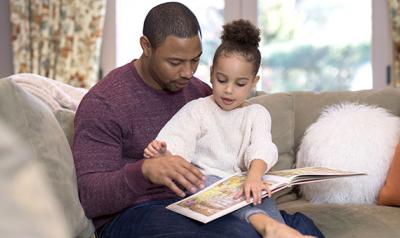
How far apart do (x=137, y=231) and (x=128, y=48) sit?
106 inches

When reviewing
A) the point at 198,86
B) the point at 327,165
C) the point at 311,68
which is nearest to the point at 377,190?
the point at 327,165

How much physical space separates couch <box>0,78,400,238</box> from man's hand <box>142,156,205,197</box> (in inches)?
9.0

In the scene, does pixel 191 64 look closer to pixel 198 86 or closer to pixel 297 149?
pixel 198 86

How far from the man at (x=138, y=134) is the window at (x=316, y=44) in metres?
2.21

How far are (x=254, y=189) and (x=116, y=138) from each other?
0.41m

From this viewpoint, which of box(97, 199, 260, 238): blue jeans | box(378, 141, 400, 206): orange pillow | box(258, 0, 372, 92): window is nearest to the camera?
box(97, 199, 260, 238): blue jeans

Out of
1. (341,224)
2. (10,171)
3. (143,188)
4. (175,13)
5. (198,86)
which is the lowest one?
(341,224)

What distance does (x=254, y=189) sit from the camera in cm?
150

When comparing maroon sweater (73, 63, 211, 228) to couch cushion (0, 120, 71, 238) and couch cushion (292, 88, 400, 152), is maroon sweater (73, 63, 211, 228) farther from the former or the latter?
couch cushion (0, 120, 71, 238)

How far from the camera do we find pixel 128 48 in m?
4.06

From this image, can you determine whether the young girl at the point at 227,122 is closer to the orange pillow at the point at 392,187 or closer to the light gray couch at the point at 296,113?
the light gray couch at the point at 296,113

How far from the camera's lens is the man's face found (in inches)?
65.0

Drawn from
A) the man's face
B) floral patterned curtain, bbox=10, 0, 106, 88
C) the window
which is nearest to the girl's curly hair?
the man's face

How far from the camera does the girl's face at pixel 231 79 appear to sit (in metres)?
1.72
